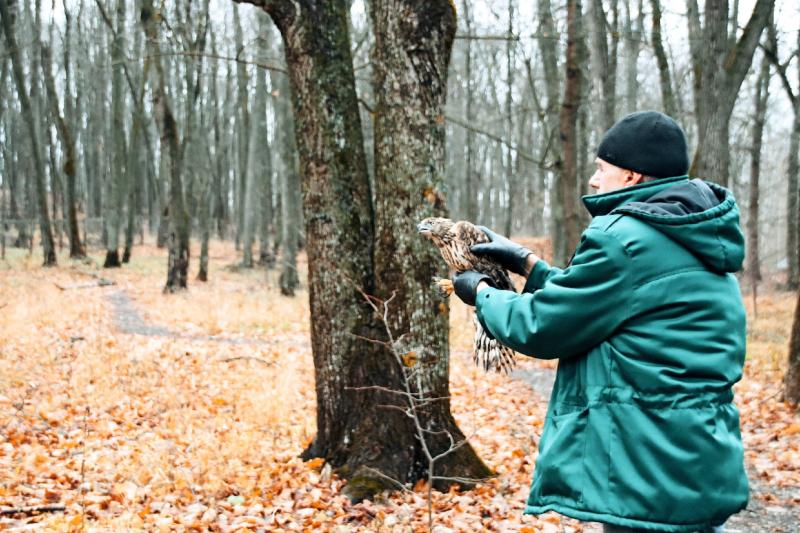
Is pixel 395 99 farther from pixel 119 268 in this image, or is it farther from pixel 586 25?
pixel 119 268

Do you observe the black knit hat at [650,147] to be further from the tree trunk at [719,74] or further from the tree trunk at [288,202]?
the tree trunk at [288,202]

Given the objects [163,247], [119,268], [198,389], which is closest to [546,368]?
[198,389]

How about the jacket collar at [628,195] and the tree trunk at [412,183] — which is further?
the tree trunk at [412,183]

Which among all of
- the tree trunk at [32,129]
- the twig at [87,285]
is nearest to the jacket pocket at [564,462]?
the twig at [87,285]

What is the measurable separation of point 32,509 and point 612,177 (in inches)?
182

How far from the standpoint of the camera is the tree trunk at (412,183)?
5012mm

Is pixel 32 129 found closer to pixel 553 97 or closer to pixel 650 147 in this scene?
pixel 553 97

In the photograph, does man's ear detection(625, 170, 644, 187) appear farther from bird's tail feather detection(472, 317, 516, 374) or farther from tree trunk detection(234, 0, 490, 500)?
tree trunk detection(234, 0, 490, 500)

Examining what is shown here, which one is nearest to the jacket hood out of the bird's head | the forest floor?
the bird's head

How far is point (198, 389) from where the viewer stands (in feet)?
28.3

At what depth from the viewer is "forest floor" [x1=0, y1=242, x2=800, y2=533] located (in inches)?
192

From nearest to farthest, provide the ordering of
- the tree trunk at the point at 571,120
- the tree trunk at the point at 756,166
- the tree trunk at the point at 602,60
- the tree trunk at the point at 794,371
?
the tree trunk at the point at 794,371 → the tree trunk at the point at 571,120 → the tree trunk at the point at 602,60 → the tree trunk at the point at 756,166

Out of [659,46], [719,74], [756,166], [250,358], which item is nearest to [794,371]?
[719,74]

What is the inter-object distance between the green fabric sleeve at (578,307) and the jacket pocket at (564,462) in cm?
22
